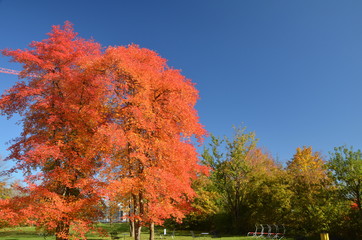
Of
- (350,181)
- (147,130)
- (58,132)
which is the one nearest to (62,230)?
(58,132)

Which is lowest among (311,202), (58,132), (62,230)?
(62,230)

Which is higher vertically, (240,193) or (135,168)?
(135,168)

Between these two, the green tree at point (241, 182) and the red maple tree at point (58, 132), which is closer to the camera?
the red maple tree at point (58, 132)

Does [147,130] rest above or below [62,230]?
above

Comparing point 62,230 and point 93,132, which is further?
point 93,132

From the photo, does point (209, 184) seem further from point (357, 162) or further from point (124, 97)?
point (124, 97)

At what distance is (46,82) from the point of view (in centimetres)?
1526

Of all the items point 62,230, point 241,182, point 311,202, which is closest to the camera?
point 62,230

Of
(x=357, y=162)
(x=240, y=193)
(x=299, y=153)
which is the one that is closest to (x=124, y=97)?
(x=357, y=162)

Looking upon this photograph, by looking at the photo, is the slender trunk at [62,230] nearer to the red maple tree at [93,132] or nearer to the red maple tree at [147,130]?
the red maple tree at [93,132]

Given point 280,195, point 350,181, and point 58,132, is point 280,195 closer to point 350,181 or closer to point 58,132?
point 350,181

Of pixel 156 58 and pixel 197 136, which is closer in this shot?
pixel 156 58

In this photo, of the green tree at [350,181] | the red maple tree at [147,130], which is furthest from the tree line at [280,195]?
the red maple tree at [147,130]

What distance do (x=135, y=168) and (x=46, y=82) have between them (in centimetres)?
752
